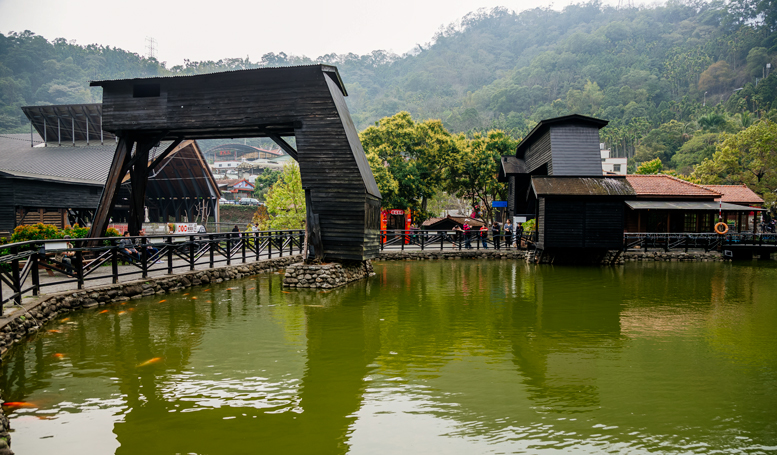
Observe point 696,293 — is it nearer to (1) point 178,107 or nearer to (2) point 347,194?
(2) point 347,194

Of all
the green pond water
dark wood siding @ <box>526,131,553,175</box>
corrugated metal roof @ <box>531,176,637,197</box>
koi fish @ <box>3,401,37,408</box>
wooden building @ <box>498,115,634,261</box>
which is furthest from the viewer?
dark wood siding @ <box>526,131,553,175</box>

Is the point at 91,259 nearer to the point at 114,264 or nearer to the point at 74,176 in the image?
the point at 114,264

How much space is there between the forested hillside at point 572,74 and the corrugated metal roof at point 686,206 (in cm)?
3115

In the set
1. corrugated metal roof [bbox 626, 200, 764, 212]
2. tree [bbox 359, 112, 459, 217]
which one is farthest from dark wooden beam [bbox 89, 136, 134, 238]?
corrugated metal roof [bbox 626, 200, 764, 212]

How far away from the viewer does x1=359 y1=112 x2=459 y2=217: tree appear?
29453 mm

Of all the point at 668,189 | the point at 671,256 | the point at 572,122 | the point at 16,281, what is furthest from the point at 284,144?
the point at 668,189

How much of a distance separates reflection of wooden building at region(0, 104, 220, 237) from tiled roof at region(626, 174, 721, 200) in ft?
87.6

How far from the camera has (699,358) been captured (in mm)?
7305

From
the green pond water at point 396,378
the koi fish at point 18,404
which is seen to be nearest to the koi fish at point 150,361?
the green pond water at point 396,378

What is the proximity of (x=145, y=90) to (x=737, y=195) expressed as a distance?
34.8m

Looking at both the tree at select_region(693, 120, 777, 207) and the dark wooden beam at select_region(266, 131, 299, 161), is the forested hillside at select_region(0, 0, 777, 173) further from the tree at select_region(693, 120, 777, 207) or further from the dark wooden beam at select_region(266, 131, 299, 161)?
the dark wooden beam at select_region(266, 131, 299, 161)

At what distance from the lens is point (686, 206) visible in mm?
25812

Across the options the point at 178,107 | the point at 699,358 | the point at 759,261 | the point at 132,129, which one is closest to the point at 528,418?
the point at 699,358

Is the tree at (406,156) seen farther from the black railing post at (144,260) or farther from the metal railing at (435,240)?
the black railing post at (144,260)
